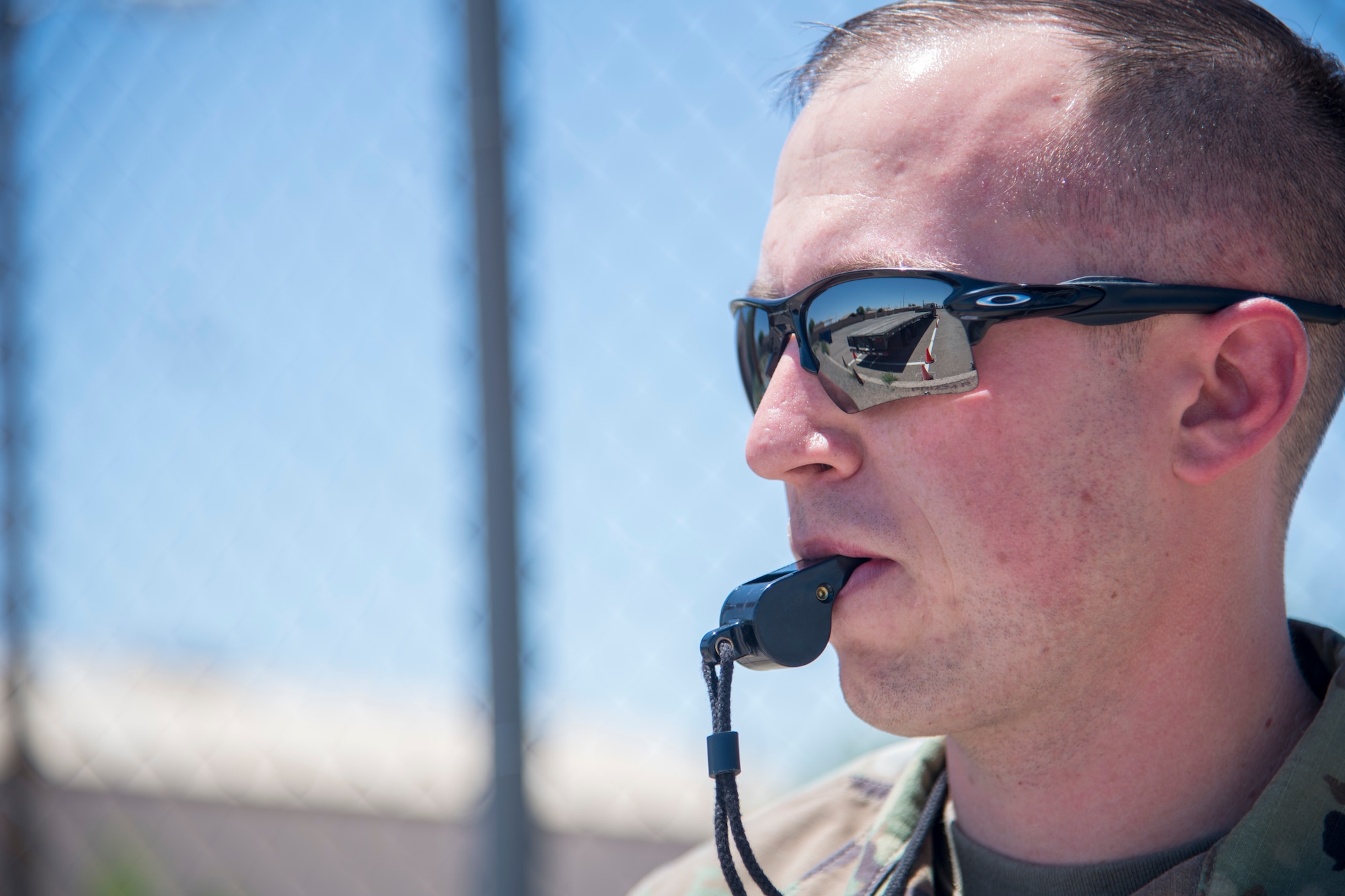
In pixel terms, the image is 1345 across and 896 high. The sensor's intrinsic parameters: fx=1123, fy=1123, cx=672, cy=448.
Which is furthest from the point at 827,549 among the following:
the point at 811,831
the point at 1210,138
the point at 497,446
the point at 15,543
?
the point at 15,543

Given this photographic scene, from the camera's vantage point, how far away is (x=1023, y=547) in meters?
1.35

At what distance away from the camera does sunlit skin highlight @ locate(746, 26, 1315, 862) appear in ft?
4.45

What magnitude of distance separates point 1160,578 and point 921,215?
0.54 meters

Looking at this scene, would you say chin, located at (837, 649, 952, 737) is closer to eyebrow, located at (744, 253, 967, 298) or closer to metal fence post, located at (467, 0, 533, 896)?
eyebrow, located at (744, 253, 967, 298)

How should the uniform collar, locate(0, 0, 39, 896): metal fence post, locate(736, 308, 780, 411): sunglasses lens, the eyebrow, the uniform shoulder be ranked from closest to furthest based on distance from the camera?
the uniform collar < the eyebrow < locate(736, 308, 780, 411): sunglasses lens < the uniform shoulder < locate(0, 0, 39, 896): metal fence post

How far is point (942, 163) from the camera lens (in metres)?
1.41

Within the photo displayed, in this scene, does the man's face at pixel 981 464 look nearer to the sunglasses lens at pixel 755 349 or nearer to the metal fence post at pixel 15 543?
the sunglasses lens at pixel 755 349

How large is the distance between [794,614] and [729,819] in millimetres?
336

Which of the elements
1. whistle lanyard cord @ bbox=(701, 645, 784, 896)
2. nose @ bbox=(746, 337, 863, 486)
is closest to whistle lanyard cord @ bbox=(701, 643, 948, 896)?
whistle lanyard cord @ bbox=(701, 645, 784, 896)

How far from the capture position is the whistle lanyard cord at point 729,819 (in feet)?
4.70

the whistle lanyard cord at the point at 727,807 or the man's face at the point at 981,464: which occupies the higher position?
the man's face at the point at 981,464

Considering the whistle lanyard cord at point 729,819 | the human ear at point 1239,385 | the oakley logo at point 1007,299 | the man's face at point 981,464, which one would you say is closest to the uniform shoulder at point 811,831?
the whistle lanyard cord at point 729,819

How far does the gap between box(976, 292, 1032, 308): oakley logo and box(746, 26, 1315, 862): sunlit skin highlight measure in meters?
0.04

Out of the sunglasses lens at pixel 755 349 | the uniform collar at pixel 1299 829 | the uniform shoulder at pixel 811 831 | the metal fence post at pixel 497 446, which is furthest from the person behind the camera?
the metal fence post at pixel 497 446
